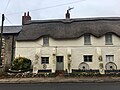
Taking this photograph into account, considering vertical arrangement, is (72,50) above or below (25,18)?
below

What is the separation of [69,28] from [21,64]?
8.80m

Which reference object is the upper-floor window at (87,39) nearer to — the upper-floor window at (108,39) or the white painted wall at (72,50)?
the white painted wall at (72,50)

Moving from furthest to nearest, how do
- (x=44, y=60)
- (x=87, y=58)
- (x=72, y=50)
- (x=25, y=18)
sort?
1. (x=25, y=18)
2. (x=44, y=60)
3. (x=72, y=50)
4. (x=87, y=58)

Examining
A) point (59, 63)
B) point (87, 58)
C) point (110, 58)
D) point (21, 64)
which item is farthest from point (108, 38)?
point (21, 64)

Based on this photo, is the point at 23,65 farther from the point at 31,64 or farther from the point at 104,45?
the point at 104,45

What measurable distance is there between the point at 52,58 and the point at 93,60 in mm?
5490

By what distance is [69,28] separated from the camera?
32625mm

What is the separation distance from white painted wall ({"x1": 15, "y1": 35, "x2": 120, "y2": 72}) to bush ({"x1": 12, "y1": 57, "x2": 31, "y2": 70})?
4.87 ft

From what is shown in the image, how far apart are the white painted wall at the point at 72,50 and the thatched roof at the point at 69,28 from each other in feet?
2.35

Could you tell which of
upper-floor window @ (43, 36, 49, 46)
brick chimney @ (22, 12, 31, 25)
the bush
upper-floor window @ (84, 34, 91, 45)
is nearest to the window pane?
upper-floor window @ (84, 34, 91, 45)

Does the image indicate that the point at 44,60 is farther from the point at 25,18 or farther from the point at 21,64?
the point at 25,18

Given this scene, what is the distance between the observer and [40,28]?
33500 millimetres

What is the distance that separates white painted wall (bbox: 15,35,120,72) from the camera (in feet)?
99.6

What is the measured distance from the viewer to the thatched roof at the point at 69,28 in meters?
31.1
